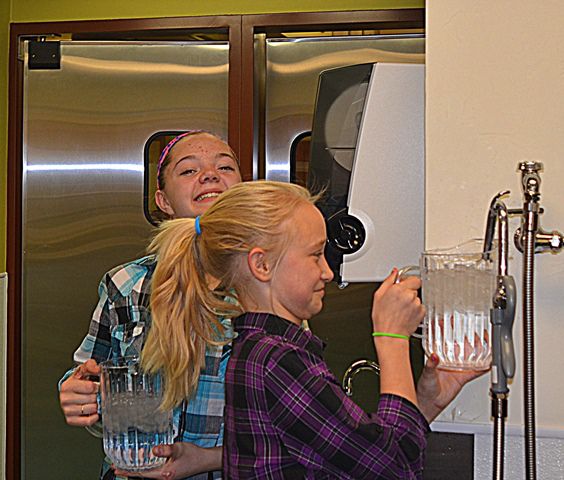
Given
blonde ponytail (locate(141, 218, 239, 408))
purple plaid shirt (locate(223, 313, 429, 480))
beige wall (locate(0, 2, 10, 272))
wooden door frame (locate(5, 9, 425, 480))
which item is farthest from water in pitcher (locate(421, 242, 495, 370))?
beige wall (locate(0, 2, 10, 272))

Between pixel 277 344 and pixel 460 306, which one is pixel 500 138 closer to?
pixel 460 306

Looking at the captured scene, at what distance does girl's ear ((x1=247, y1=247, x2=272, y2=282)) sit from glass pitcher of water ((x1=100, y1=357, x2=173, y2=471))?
237 mm

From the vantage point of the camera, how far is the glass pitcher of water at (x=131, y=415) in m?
1.40

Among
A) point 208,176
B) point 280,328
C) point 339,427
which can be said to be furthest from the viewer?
point 208,176

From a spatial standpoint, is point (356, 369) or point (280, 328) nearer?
point (280, 328)

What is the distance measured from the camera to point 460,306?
4.09 ft

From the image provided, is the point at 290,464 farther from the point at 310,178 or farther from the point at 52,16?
the point at 52,16

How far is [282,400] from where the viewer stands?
1.26 meters

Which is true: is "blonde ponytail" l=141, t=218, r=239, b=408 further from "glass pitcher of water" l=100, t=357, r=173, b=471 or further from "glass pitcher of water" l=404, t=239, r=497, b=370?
"glass pitcher of water" l=404, t=239, r=497, b=370

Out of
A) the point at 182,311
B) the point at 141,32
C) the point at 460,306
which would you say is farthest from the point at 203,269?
the point at 141,32

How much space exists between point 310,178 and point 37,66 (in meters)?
1.40

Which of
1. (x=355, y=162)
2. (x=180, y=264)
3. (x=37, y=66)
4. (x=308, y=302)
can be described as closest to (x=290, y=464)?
(x=308, y=302)

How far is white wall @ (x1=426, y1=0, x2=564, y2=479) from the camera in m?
1.45

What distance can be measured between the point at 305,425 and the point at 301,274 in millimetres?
235
